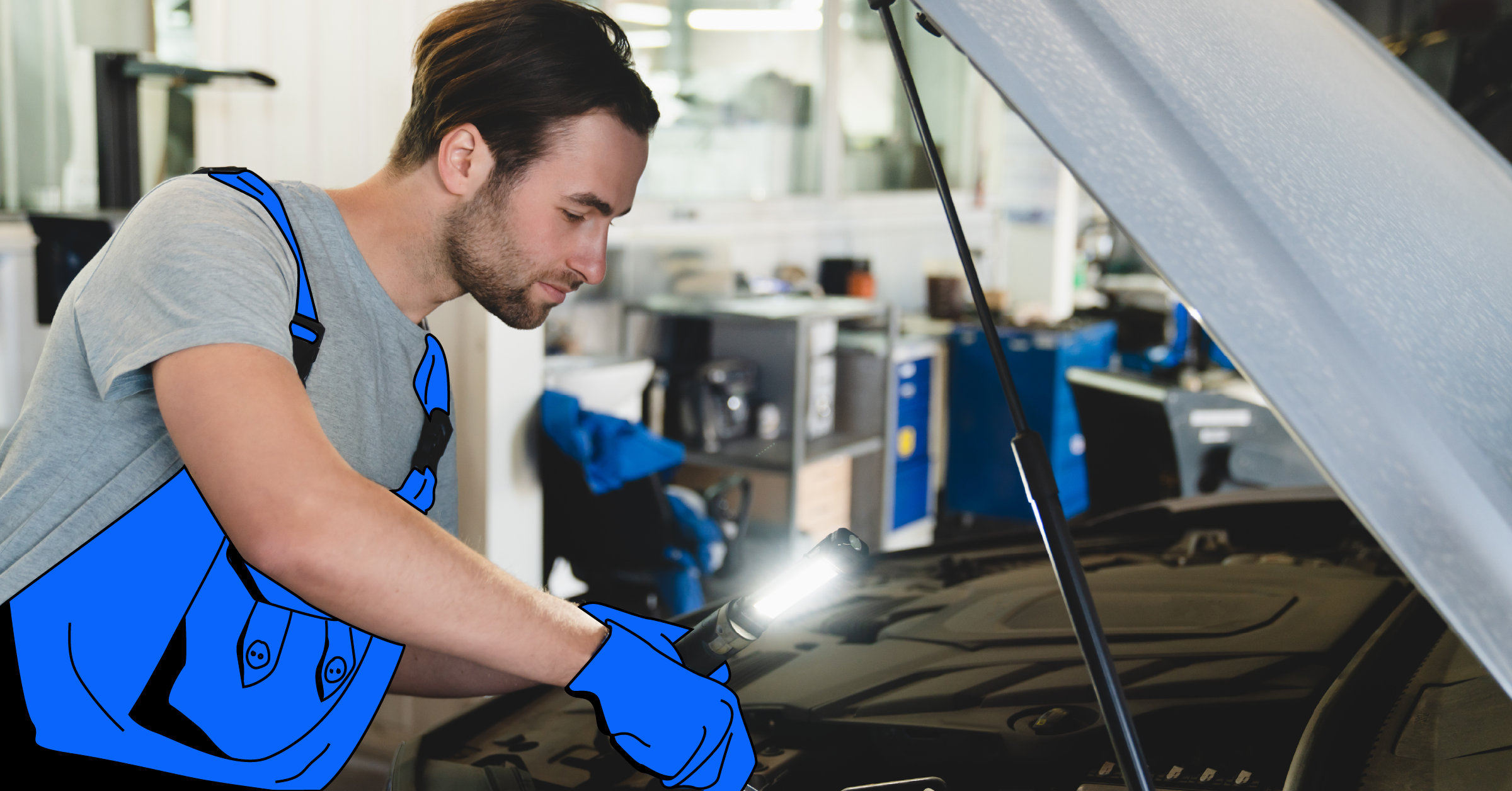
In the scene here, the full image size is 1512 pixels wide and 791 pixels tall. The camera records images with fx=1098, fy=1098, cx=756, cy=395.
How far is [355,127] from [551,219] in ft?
4.90

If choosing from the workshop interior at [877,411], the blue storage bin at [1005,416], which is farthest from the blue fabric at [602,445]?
the blue storage bin at [1005,416]

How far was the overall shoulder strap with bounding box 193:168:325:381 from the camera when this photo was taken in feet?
3.55

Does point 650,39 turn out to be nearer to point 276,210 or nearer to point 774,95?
point 774,95

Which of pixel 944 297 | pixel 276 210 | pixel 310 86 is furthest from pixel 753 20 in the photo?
pixel 276 210

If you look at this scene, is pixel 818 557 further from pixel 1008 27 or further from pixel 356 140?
pixel 356 140

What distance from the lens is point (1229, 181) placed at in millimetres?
533

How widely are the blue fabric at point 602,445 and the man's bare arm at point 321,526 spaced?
185 centimetres

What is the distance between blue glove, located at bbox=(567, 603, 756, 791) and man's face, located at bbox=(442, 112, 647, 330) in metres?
0.52

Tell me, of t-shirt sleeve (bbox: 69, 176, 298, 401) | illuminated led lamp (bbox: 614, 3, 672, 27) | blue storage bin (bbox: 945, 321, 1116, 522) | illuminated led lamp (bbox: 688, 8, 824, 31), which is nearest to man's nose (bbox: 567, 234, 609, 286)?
t-shirt sleeve (bbox: 69, 176, 298, 401)

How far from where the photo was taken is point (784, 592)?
33.1 inches

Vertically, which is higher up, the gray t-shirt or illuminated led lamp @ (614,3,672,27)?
illuminated led lamp @ (614,3,672,27)

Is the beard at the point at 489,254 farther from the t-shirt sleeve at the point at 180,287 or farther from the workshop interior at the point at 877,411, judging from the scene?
the workshop interior at the point at 877,411

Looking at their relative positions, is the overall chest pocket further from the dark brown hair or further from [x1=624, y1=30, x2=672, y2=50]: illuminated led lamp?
[x1=624, y1=30, x2=672, y2=50]: illuminated led lamp

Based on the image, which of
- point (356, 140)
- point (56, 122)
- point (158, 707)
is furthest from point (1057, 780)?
point (56, 122)
